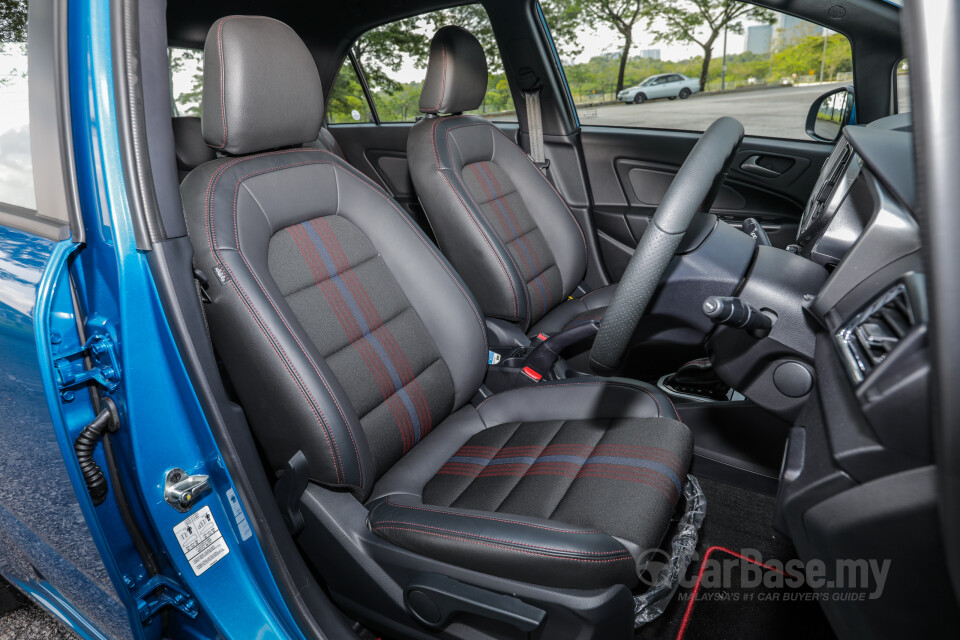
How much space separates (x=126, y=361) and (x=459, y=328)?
2.40 feet

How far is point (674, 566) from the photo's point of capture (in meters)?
1.24

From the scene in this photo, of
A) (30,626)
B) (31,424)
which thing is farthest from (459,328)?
(30,626)

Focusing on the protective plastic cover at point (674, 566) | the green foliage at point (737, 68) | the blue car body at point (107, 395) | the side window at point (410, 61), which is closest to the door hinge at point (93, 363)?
the blue car body at point (107, 395)

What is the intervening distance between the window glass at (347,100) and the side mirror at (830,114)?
2020mm

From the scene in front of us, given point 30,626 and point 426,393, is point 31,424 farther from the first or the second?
point 30,626

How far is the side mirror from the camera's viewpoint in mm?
2133

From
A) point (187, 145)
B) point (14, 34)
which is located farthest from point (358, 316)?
point (187, 145)

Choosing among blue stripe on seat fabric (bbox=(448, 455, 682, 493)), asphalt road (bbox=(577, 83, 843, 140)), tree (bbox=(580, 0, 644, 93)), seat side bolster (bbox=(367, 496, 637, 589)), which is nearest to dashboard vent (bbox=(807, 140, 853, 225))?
blue stripe on seat fabric (bbox=(448, 455, 682, 493))

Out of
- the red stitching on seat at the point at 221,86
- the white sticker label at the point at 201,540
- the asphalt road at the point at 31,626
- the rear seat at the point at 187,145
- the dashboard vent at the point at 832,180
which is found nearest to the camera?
the white sticker label at the point at 201,540

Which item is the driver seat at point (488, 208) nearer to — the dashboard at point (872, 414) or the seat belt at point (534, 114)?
the seat belt at point (534, 114)

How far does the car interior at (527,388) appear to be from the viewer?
2.37ft

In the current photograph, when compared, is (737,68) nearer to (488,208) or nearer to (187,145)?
(488,208)

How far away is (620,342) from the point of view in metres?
1.07

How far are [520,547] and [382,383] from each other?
0.48 meters
